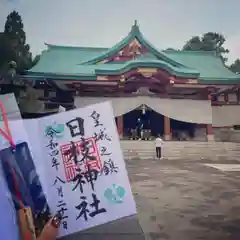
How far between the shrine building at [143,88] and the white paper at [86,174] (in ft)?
1.65

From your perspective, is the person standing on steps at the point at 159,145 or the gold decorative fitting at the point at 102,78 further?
the gold decorative fitting at the point at 102,78

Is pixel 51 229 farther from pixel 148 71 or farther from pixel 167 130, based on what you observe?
pixel 148 71

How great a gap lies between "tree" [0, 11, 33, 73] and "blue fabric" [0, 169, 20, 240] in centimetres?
68

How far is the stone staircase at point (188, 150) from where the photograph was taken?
3.66ft

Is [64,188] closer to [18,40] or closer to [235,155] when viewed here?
[18,40]

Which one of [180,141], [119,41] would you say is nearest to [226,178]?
[180,141]

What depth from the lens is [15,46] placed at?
98cm

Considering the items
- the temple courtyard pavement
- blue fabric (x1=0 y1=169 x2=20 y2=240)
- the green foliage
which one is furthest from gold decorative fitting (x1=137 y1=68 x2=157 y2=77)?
blue fabric (x1=0 y1=169 x2=20 y2=240)

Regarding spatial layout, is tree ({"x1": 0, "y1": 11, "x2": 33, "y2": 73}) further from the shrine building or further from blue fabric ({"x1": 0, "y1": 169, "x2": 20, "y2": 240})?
blue fabric ({"x1": 0, "y1": 169, "x2": 20, "y2": 240})

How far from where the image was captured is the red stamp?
1.44 ft

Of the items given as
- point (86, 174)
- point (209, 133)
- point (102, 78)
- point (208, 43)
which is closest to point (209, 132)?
point (209, 133)

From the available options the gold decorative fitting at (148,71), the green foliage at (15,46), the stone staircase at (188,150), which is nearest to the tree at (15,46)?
the green foliage at (15,46)

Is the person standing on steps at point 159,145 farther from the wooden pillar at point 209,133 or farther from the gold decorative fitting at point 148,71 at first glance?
the gold decorative fitting at point 148,71

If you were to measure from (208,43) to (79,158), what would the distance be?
29.3 inches
